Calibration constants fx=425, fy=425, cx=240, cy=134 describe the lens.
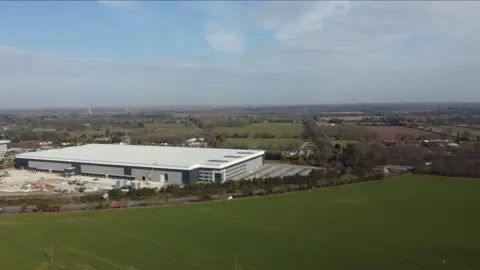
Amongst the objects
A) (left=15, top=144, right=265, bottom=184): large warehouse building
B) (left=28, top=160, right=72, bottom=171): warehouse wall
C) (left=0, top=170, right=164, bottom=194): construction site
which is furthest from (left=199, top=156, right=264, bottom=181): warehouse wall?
(left=28, top=160, right=72, bottom=171): warehouse wall

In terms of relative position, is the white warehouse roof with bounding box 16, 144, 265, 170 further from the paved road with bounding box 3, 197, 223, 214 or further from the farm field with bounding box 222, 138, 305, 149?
the farm field with bounding box 222, 138, 305, 149

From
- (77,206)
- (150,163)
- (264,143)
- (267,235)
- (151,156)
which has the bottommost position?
(77,206)

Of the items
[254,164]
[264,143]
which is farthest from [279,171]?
[264,143]

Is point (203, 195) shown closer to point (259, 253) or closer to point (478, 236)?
point (259, 253)

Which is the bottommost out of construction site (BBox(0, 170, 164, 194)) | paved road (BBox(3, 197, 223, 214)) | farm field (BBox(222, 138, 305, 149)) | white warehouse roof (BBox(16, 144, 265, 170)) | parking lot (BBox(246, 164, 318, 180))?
parking lot (BBox(246, 164, 318, 180))

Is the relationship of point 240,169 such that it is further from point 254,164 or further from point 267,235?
point 267,235

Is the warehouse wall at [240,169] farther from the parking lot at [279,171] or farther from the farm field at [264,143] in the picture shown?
the farm field at [264,143]
